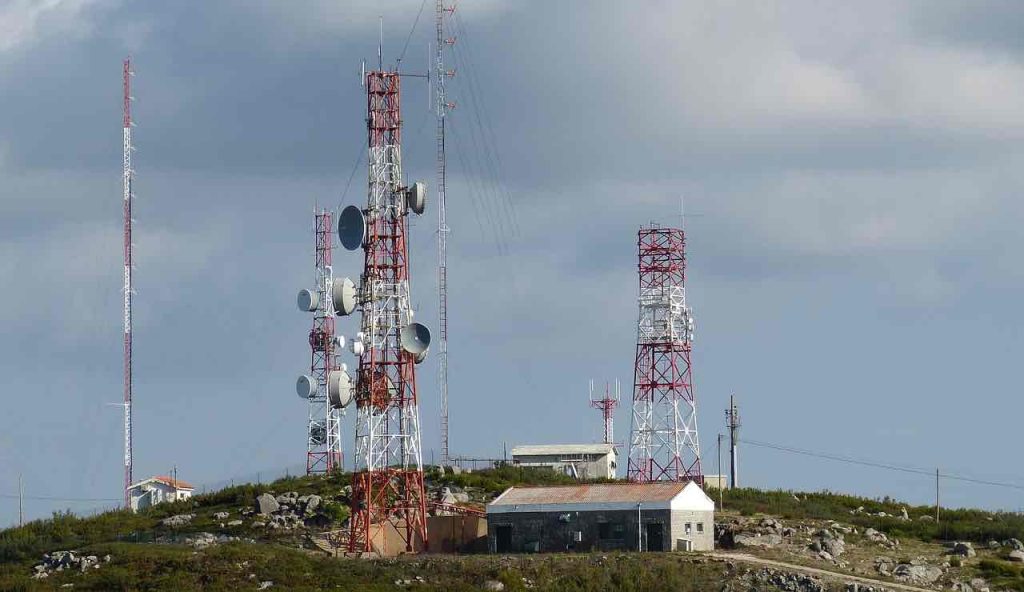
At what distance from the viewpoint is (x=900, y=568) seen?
7888 cm

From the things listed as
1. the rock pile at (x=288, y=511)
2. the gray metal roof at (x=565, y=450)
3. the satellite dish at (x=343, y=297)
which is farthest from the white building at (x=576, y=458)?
the satellite dish at (x=343, y=297)

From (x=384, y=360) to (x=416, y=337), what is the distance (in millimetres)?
1698

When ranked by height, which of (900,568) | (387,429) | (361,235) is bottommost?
(900,568)

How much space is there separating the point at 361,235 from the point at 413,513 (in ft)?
38.0

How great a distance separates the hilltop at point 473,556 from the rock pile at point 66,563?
0.08 metres

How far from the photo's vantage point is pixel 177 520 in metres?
88.6

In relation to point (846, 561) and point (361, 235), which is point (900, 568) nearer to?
point (846, 561)

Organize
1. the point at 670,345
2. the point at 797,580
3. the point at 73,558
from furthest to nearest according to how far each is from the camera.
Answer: the point at 670,345, the point at 73,558, the point at 797,580

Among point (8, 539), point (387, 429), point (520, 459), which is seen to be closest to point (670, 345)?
point (520, 459)

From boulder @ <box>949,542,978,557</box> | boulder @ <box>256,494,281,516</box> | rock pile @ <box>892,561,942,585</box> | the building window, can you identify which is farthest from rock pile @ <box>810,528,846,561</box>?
boulder @ <box>256,494,281,516</box>

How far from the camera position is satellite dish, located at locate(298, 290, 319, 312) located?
10488 cm

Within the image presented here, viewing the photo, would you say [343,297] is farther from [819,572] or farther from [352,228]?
[819,572]

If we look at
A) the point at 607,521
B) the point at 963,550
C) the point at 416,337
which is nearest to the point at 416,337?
the point at 416,337

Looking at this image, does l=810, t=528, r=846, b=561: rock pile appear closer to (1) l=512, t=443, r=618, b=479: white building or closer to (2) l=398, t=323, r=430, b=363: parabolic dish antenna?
(2) l=398, t=323, r=430, b=363: parabolic dish antenna
